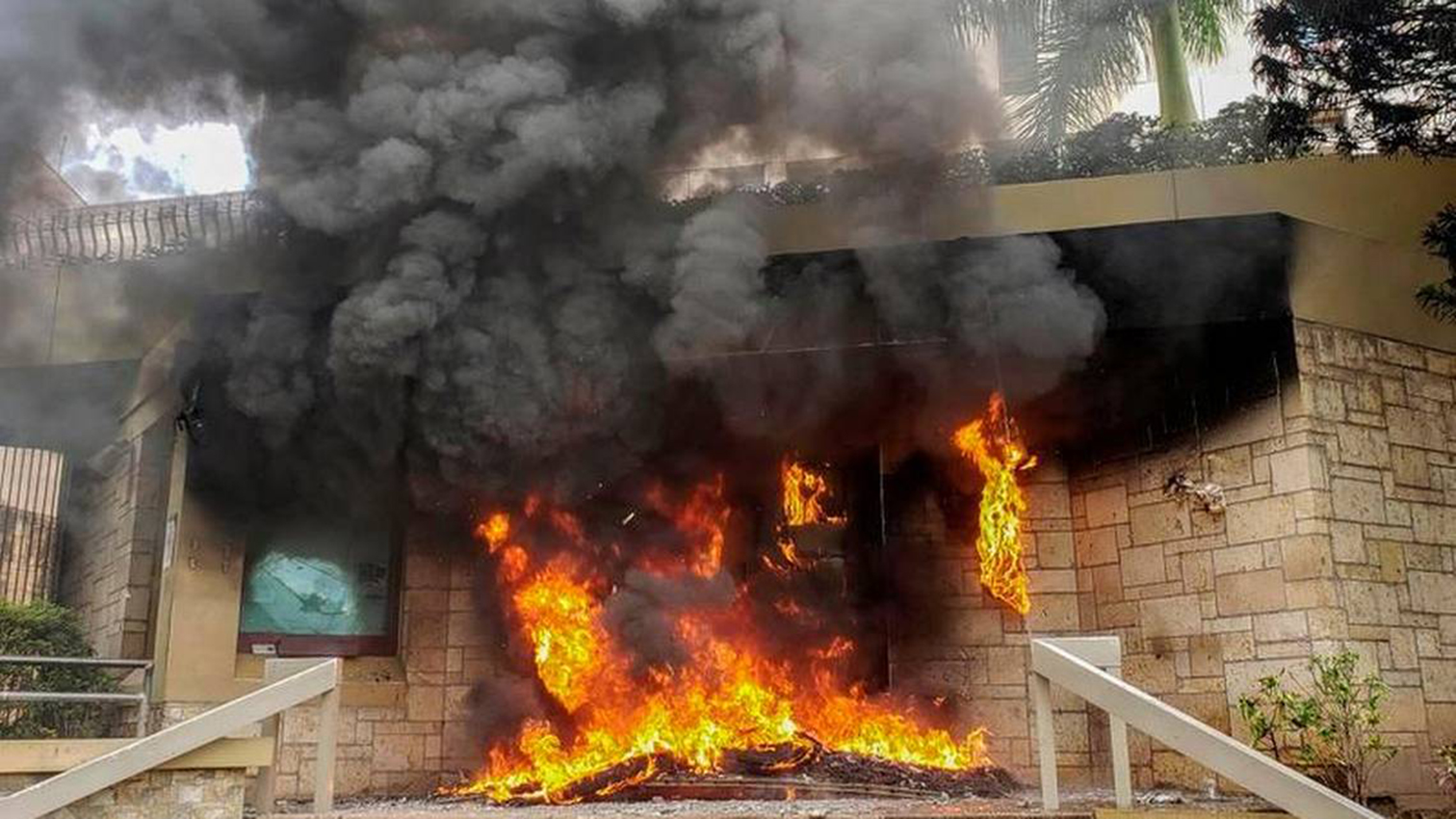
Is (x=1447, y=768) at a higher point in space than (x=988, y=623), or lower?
lower

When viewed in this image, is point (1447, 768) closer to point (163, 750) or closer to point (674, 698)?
point (674, 698)

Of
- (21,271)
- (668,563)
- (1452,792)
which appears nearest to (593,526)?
(668,563)

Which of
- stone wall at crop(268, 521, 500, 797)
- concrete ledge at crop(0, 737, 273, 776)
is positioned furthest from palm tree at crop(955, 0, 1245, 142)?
concrete ledge at crop(0, 737, 273, 776)

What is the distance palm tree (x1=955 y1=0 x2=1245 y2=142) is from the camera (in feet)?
38.0

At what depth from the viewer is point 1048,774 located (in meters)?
6.79

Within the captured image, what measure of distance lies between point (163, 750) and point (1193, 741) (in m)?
5.40

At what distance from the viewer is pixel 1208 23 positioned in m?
13.7

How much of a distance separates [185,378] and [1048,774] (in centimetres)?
774

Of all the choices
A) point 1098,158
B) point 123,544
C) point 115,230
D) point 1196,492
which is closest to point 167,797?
point 123,544

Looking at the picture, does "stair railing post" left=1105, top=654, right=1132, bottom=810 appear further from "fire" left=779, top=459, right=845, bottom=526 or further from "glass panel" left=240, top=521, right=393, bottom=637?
"glass panel" left=240, top=521, right=393, bottom=637

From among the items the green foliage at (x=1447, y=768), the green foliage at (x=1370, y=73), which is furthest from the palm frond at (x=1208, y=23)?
the green foliage at (x=1447, y=768)

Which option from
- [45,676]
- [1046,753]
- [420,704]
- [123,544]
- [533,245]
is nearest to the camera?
[1046,753]

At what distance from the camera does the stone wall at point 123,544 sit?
1036cm

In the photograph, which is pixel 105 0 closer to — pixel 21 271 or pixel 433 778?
pixel 21 271
